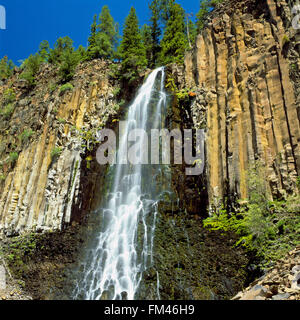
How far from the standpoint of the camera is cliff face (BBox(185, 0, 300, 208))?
15.2 metres

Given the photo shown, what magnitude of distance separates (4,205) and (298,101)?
23.1 meters

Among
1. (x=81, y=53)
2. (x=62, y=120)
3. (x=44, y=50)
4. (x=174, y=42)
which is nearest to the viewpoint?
(x=62, y=120)

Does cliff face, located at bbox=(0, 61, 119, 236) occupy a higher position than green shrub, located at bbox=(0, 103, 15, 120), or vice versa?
green shrub, located at bbox=(0, 103, 15, 120)

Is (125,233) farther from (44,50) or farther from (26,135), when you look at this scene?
(44,50)

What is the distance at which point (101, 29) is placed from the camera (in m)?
35.8

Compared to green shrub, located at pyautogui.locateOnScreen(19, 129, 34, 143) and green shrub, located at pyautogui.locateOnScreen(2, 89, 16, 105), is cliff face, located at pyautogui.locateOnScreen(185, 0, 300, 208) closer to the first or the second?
green shrub, located at pyautogui.locateOnScreen(19, 129, 34, 143)

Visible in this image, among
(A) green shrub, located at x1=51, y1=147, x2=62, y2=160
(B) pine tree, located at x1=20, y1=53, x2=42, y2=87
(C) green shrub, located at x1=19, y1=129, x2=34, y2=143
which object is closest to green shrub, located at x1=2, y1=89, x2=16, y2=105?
(B) pine tree, located at x1=20, y1=53, x2=42, y2=87

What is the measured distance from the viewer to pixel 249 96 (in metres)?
17.5

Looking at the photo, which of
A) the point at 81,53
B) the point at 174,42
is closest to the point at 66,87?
the point at 81,53

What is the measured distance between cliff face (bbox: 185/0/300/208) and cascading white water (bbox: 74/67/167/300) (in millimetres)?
3499

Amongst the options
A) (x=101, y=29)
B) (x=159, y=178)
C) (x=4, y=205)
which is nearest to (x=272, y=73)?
(x=159, y=178)

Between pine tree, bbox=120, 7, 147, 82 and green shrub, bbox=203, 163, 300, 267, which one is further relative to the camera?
pine tree, bbox=120, 7, 147, 82

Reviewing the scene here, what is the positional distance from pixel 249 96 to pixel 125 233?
1050 centimetres
